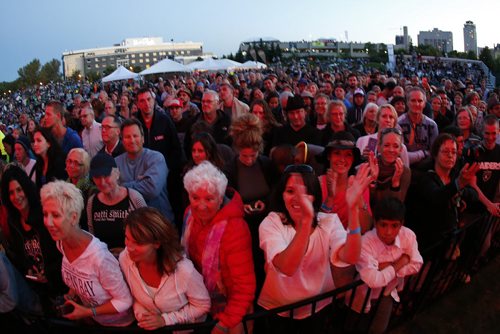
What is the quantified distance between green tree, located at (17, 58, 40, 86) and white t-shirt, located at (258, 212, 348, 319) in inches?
3550

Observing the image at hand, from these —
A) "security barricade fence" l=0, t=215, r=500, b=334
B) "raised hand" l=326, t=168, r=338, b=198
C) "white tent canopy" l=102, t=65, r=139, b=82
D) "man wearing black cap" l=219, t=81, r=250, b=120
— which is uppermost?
"white tent canopy" l=102, t=65, r=139, b=82

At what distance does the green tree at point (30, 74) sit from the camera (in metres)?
82.3

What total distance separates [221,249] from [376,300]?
42.9 inches

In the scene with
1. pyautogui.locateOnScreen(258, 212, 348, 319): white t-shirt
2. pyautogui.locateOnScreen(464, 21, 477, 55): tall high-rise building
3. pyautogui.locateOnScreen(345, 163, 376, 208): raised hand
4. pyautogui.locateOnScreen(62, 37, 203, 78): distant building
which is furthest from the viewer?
pyautogui.locateOnScreen(464, 21, 477, 55): tall high-rise building

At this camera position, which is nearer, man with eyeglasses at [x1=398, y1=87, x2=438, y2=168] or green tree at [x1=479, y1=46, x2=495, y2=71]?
man with eyeglasses at [x1=398, y1=87, x2=438, y2=168]

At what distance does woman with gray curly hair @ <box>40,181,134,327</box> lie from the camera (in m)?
2.50

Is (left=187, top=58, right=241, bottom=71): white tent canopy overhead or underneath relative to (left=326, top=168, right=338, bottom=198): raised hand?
overhead

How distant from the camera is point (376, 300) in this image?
9.24 ft

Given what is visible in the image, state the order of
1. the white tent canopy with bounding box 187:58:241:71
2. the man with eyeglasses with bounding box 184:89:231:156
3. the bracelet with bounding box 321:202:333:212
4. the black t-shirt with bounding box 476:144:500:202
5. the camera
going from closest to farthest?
the bracelet with bounding box 321:202:333:212 → the camera → the black t-shirt with bounding box 476:144:500:202 → the man with eyeglasses with bounding box 184:89:231:156 → the white tent canopy with bounding box 187:58:241:71

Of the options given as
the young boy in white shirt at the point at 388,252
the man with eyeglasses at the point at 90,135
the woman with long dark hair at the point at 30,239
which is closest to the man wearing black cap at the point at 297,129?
the young boy in white shirt at the point at 388,252

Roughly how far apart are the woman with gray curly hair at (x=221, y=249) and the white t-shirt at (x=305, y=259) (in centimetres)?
14

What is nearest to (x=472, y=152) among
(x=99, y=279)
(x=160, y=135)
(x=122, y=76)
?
(x=99, y=279)

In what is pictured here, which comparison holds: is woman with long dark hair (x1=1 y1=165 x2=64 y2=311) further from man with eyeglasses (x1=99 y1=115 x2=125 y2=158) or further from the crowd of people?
man with eyeglasses (x1=99 y1=115 x2=125 y2=158)

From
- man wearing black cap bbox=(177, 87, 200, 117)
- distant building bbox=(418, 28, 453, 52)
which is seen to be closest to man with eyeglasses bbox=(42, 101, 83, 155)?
man wearing black cap bbox=(177, 87, 200, 117)
